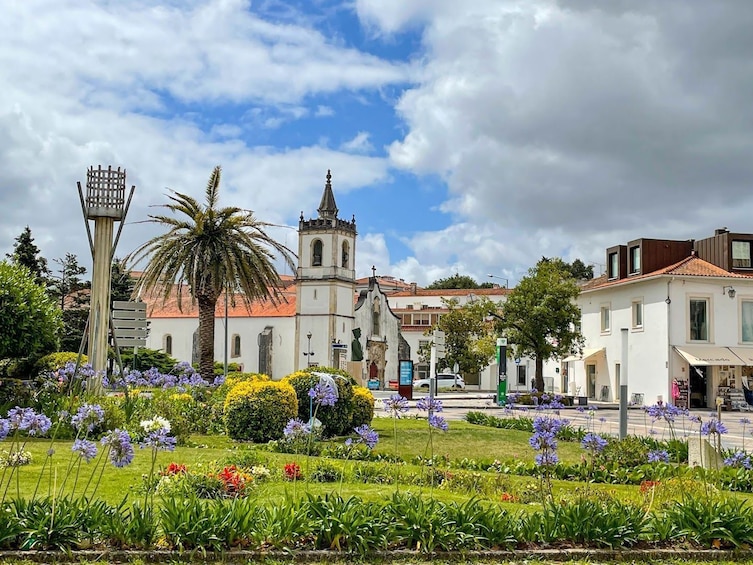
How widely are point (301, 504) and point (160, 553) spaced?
130 cm

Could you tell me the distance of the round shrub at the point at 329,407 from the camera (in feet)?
59.1

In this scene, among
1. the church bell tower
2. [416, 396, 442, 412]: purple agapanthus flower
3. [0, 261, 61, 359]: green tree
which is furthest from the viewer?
the church bell tower

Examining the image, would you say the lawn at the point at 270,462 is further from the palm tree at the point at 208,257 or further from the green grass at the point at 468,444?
the palm tree at the point at 208,257

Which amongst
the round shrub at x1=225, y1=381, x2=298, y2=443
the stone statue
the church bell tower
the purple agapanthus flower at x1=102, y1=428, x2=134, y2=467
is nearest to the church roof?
the church bell tower

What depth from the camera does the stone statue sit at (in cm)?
6600

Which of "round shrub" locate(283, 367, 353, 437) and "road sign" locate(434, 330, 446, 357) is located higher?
"road sign" locate(434, 330, 446, 357)

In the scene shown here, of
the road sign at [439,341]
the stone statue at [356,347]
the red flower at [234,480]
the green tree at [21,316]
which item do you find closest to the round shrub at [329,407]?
the road sign at [439,341]

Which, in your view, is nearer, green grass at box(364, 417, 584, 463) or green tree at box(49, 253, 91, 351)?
green grass at box(364, 417, 584, 463)

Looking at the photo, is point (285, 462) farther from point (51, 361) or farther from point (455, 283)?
point (455, 283)

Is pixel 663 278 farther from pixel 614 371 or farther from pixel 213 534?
pixel 213 534

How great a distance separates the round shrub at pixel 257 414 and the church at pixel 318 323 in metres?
43.0

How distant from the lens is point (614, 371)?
41.2 m

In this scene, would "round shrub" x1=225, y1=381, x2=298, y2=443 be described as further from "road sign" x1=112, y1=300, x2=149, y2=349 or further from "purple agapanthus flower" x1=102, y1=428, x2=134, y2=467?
"purple agapanthus flower" x1=102, y1=428, x2=134, y2=467

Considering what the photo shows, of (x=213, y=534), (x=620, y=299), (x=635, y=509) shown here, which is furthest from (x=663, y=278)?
(x=213, y=534)
